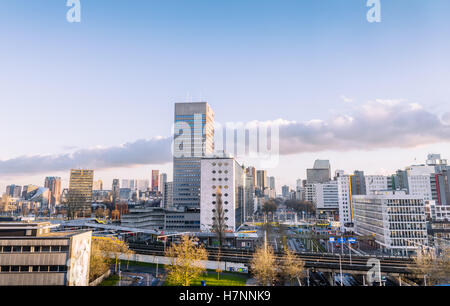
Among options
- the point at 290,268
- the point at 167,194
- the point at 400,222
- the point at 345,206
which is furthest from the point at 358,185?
the point at 167,194

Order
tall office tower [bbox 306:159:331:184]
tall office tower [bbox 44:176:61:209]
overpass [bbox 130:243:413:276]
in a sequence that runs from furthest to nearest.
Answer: tall office tower [bbox 306:159:331:184], tall office tower [bbox 44:176:61:209], overpass [bbox 130:243:413:276]

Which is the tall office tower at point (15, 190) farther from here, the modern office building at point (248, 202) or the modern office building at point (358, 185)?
the modern office building at point (358, 185)

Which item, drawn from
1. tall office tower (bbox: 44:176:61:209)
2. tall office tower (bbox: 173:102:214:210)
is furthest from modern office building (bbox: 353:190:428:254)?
tall office tower (bbox: 44:176:61:209)

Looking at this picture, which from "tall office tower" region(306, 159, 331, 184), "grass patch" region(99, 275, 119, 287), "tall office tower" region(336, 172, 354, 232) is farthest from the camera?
"tall office tower" region(306, 159, 331, 184)

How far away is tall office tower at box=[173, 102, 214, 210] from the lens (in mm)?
75375

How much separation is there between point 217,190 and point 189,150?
94.8ft

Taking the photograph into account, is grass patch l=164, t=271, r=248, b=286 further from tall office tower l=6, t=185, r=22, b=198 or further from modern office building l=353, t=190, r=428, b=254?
tall office tower l=6, t=185, r=22, b=198

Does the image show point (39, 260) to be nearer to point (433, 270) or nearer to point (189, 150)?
point (433, 270)

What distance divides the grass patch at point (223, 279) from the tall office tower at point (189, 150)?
4866cm

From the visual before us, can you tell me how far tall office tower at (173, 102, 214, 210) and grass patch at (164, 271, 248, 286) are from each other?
48.7 m

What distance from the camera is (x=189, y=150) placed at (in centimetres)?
7650

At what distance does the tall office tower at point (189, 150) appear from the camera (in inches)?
2968
